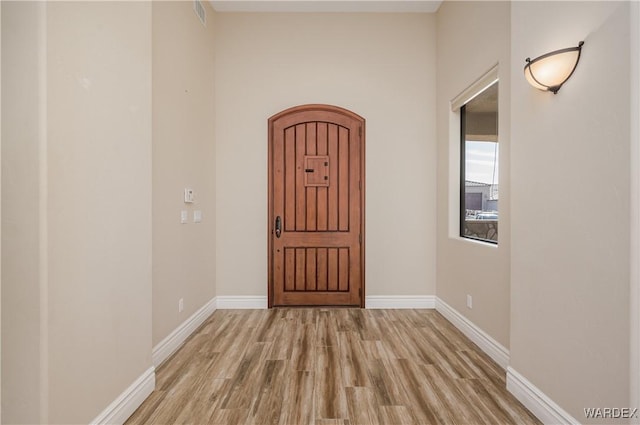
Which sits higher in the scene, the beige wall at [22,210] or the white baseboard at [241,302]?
the beige wall at [22,210]

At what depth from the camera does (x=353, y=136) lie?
382 centimetres

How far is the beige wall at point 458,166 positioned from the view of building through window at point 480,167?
0.10 m

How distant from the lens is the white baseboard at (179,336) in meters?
2.44

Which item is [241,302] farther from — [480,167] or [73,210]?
[480,167]

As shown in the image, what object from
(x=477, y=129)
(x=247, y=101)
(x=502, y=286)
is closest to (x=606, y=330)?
(x=502, y=286)

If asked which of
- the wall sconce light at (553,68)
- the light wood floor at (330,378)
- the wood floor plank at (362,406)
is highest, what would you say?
the wall sconce light at (553,68)

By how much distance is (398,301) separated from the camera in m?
3.83

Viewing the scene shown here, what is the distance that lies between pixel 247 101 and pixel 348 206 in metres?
1.78

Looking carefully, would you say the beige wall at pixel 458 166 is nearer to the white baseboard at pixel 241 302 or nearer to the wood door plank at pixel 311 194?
the wood door plank at pixel 311 194

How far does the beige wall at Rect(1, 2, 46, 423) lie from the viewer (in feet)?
4.03

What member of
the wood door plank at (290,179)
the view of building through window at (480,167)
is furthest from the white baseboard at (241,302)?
the view of building through window at (480,167)

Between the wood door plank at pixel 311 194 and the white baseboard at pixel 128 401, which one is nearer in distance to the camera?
the white baseboard at pixel 128 401

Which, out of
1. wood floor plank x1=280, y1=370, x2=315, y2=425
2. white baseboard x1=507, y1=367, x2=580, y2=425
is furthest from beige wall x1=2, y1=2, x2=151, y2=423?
white baseboard x1=507, y1=367, x2=580, y2=425

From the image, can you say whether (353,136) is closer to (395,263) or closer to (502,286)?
(395,263)
